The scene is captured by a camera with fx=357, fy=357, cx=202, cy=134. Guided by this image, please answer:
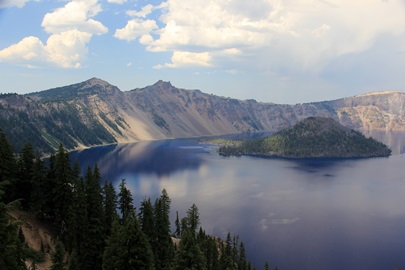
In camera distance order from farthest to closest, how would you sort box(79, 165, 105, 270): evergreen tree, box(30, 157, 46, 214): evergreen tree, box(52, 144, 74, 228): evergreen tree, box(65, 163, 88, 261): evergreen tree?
1. box(52, 144, 74, 228): evergreen tree
2. box(30, 157, 46, 214): evergreen tree
3. box(65, 163, 88, 261): evergreen tree
4. box(79, 165, 105, 270): evergreen tree

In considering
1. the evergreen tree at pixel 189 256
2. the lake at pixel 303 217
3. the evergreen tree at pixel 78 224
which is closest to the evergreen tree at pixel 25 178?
the evergreen tree at pixel 78 224

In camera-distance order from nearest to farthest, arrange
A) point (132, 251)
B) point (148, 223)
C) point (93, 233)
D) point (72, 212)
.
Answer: point (132, 251)
point (93, 233)
point (72, 212)
point (148, 223)

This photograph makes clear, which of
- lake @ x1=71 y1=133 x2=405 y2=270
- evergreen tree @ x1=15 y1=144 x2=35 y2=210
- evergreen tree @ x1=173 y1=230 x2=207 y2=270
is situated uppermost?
evergreen tree @ x1=15 y1=144 x2=35 y2=210

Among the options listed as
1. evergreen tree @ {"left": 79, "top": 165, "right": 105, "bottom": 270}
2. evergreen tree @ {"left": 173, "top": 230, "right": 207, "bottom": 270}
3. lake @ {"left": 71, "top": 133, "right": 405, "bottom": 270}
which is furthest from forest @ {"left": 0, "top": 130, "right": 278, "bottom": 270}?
lake @ {"left": 71, "top": 133, "right": 405, "bottom": 270}

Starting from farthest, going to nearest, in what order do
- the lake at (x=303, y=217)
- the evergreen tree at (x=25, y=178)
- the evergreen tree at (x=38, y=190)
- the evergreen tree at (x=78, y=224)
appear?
the lake at (x=303, y=217), the evergreen tree at (x=25, y=178), the evergreen tree at (x=38, y=190), the evergreen tree at (x=78, y=224)

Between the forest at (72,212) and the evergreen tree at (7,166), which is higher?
the evergreen tree at (7,166)

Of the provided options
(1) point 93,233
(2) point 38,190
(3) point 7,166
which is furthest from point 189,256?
(3) point 7,166

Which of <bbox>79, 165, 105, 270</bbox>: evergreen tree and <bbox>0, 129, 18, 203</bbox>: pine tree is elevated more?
<bbox>0, 129, 18, 203</bbox>: pine tree

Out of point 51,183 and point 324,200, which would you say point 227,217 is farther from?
point 51,183

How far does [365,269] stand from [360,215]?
47481 millimetres

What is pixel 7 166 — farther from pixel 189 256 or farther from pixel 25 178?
pixel 189 256

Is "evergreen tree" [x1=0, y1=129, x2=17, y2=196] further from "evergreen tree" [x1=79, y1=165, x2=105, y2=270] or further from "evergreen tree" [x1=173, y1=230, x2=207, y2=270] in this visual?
"evergreen tree" [x1=173, y1=230, x2=207, y2=270]

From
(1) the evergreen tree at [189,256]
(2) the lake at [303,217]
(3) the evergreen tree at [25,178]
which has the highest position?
(3) the evergreen tree at [25,178]

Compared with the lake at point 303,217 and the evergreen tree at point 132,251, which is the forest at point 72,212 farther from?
the lake at point 303,217
